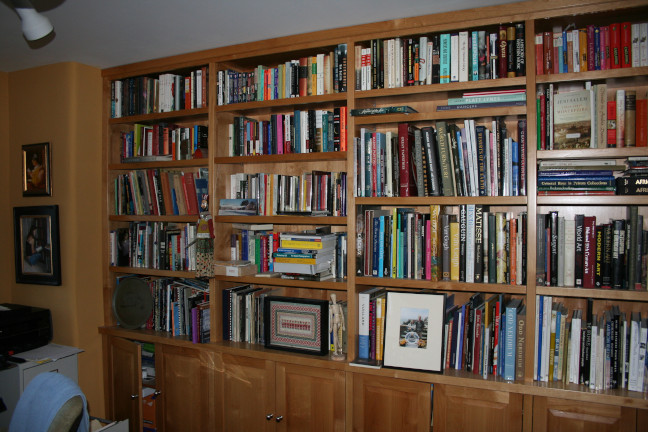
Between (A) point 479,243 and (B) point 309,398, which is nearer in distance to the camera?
(A) point 479,243

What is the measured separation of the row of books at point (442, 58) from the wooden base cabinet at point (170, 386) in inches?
73.0

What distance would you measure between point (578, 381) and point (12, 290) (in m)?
3.55

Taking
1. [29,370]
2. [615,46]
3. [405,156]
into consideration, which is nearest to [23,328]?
[29,370]

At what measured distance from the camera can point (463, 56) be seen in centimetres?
211

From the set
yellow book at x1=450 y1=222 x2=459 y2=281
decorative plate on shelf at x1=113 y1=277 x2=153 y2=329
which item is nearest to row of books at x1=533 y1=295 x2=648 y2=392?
yellow book at x1=450 y1=222 x2=459 y2=281

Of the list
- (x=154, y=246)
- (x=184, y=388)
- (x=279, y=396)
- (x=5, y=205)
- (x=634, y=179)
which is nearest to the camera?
(x=634, y=179)

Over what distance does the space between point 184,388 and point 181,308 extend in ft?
1.58

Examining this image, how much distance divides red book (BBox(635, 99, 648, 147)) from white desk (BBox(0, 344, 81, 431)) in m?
3.25

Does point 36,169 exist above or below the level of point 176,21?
Result: below

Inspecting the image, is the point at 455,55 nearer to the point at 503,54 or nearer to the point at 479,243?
the point at 503,54

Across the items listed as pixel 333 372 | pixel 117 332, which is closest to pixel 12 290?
pixel 117 332

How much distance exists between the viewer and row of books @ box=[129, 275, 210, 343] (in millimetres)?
2680

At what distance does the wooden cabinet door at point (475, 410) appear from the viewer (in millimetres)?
1978

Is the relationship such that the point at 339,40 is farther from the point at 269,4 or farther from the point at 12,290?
the point at 12,290
